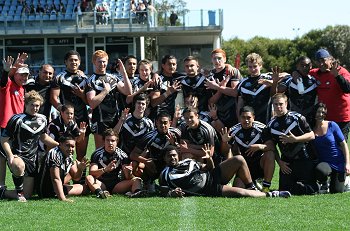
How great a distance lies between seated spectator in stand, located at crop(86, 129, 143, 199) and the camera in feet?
29.9

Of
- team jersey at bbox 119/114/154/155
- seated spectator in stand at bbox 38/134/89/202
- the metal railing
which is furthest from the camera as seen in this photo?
the metal railing

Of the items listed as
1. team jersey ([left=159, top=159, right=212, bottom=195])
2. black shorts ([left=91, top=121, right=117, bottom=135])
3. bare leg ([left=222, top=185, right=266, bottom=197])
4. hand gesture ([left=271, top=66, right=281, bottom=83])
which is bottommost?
bare leg ([left=222, top=185, right=266, bottom=197])

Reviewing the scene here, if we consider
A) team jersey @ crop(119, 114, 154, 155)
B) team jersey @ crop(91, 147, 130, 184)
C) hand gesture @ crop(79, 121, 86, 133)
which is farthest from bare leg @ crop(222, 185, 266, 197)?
hand gesture @ crop(79, 121, 86, 133)

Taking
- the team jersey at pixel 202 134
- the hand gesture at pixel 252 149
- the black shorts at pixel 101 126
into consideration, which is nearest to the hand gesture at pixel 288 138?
the hand gesture at pixel 252 149

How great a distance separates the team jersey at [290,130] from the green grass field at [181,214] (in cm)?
69

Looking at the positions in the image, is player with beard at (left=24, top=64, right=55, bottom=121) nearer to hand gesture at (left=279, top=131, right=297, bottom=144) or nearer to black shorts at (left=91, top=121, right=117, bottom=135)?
black shorts at (left=91, top=121, right=117, bottom=135)

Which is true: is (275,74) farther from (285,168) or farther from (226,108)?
(285,168)

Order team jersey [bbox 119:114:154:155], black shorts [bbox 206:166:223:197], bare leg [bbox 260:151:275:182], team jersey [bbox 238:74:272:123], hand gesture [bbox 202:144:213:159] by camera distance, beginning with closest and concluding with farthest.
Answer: black shorts [bbox 206:166:223:197]
hand gesture [bbox 202:144:213:159]
bare leg [bbox 260:151:275:182]
team jersey [bbox 119:114:154:155]
team jersey [bbox 238:74:272:123]

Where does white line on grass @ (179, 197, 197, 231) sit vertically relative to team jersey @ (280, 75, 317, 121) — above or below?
below

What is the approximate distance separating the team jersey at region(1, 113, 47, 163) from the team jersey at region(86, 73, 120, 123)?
1.16 metres

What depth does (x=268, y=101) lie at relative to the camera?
9.95 m

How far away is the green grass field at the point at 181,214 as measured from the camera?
6918 millimetres

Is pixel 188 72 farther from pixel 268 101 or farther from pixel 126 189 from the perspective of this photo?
pixel 126 189

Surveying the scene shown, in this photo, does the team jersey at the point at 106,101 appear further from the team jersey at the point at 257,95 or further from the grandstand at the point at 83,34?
the grandstand at the point at 83,34
